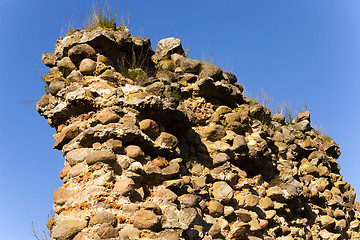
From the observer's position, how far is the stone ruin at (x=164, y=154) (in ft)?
10.5

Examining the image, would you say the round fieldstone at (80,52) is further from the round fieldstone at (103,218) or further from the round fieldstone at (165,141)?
the round fieldstone at (103,218)

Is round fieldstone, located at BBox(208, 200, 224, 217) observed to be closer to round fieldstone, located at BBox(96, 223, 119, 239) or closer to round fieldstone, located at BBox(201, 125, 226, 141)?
round fieldstone, located at BBox(201, 125, 226, 141)

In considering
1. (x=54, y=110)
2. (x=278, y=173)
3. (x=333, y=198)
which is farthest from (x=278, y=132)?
(x=54, y=110)

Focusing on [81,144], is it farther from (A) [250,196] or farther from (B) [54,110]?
(A) [250,196]

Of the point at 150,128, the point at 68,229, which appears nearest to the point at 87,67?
the point at 150,128

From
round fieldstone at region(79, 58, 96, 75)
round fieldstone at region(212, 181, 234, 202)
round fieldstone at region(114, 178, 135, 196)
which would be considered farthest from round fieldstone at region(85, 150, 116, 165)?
round fieldstone at region(212, 181, 234, 202)

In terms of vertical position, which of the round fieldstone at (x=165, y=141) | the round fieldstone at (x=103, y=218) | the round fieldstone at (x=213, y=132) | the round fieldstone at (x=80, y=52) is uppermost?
the round fieldstone at (x=80, y=52)

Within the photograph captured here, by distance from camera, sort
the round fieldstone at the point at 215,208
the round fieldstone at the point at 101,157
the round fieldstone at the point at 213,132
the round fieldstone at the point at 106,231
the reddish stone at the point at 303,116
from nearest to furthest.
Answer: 1. the round fieldstone at the point at 106,231
2. the round fieldstone at the point at 101,157
3. the round fieldstone at the point at 215,208
4. the round fieldstone at the point at 213,132
5. the reddish stone at the point at 303,116

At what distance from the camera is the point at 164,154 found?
3926 mm

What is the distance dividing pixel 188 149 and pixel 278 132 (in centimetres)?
278

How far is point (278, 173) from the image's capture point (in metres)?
5.91

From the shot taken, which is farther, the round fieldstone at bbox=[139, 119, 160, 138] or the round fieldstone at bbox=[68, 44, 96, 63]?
the round fieldstone at bbox=[68, 44, 96, 63]

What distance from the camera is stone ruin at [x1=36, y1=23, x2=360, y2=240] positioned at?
3189 millimetres

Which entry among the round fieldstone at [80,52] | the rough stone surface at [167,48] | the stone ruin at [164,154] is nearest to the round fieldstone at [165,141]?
the stone ruin at [164,154]
